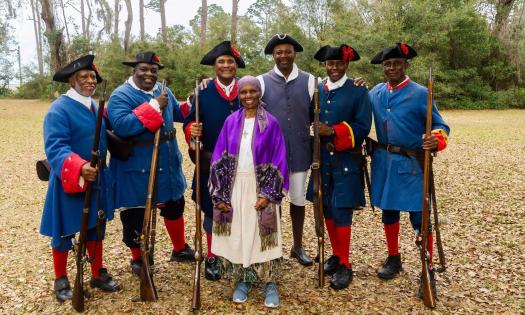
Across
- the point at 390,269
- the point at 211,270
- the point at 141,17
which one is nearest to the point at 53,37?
the point at 141,17

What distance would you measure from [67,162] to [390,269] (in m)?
3.13

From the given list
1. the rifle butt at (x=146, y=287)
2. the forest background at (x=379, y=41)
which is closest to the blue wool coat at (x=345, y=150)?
the rifle butt at (x=146, y=287)

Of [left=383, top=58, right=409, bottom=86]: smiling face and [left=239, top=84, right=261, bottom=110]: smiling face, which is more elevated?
[left=383, top=58, right=409, bottom=86]: smiling face

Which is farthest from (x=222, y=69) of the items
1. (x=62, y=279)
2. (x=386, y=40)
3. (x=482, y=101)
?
(x=482, y=101)

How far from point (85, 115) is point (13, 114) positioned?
21522 millimetres

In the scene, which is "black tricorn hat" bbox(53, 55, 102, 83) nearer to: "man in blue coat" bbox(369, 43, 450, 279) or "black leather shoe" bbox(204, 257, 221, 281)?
"black leather shoe" bbox(204, 257, 221, 281)

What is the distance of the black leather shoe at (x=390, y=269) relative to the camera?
4.21m

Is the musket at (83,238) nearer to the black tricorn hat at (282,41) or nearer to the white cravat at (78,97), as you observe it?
the white cravat at (78,97)

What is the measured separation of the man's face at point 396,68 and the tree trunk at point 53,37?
70.9 ft

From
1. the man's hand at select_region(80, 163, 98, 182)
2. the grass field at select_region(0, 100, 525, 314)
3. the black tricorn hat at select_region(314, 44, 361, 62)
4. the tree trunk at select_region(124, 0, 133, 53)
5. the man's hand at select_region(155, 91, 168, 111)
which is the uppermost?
the tree trunk at select_region(124, 0, 133, 53)

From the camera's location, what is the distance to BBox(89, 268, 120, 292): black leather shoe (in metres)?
3.95

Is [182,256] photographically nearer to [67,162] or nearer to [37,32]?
[67,162]

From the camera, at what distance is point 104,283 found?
3.97 metres

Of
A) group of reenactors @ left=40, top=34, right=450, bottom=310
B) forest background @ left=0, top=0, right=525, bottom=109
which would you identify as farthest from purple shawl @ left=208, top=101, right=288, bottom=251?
forest background @ left=0, top=0, right=525, bottom=109
